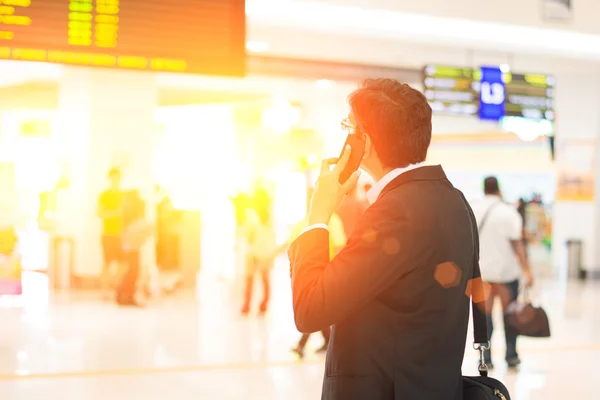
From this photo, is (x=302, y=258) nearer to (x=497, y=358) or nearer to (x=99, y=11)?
(x=99, y=11)

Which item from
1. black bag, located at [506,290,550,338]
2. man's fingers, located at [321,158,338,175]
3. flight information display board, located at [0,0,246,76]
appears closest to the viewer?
man's fingers, located at [321,158,338,175]

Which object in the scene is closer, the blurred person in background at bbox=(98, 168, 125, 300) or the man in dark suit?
the man in dark suit

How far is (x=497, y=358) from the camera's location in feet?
21.1

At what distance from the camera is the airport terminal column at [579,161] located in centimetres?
1423

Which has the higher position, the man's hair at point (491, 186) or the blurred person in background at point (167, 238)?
the man's hair at point (491, 186)

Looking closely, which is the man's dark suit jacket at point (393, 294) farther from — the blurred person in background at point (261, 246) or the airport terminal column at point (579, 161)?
the airport terminal column at point (579, 161)

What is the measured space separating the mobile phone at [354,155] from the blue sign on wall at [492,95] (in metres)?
8.93

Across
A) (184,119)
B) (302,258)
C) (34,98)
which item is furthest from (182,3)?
(184,119)

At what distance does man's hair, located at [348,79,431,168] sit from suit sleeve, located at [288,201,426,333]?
0.15m

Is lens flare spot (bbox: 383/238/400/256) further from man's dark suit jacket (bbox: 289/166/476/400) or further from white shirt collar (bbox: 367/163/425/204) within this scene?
white shirt collar (bbox: 367/163/425/204)

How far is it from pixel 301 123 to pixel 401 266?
48.8 feet

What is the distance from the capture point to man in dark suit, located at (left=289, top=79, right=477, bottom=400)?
1.49m

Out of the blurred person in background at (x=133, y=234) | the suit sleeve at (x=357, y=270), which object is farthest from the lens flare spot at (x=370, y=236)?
the blurred person in background at (x=133, y=234)

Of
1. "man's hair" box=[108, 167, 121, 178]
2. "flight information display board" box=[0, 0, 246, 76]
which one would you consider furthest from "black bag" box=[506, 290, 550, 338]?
"man's hair" box=[108, 167, 121, 178]
